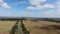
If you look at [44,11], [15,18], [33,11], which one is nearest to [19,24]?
[15,18]

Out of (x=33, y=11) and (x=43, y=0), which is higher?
(x=43, y=0)

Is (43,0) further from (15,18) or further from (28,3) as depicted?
(15,18)

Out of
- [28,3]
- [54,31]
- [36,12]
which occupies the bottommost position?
[54,31]
